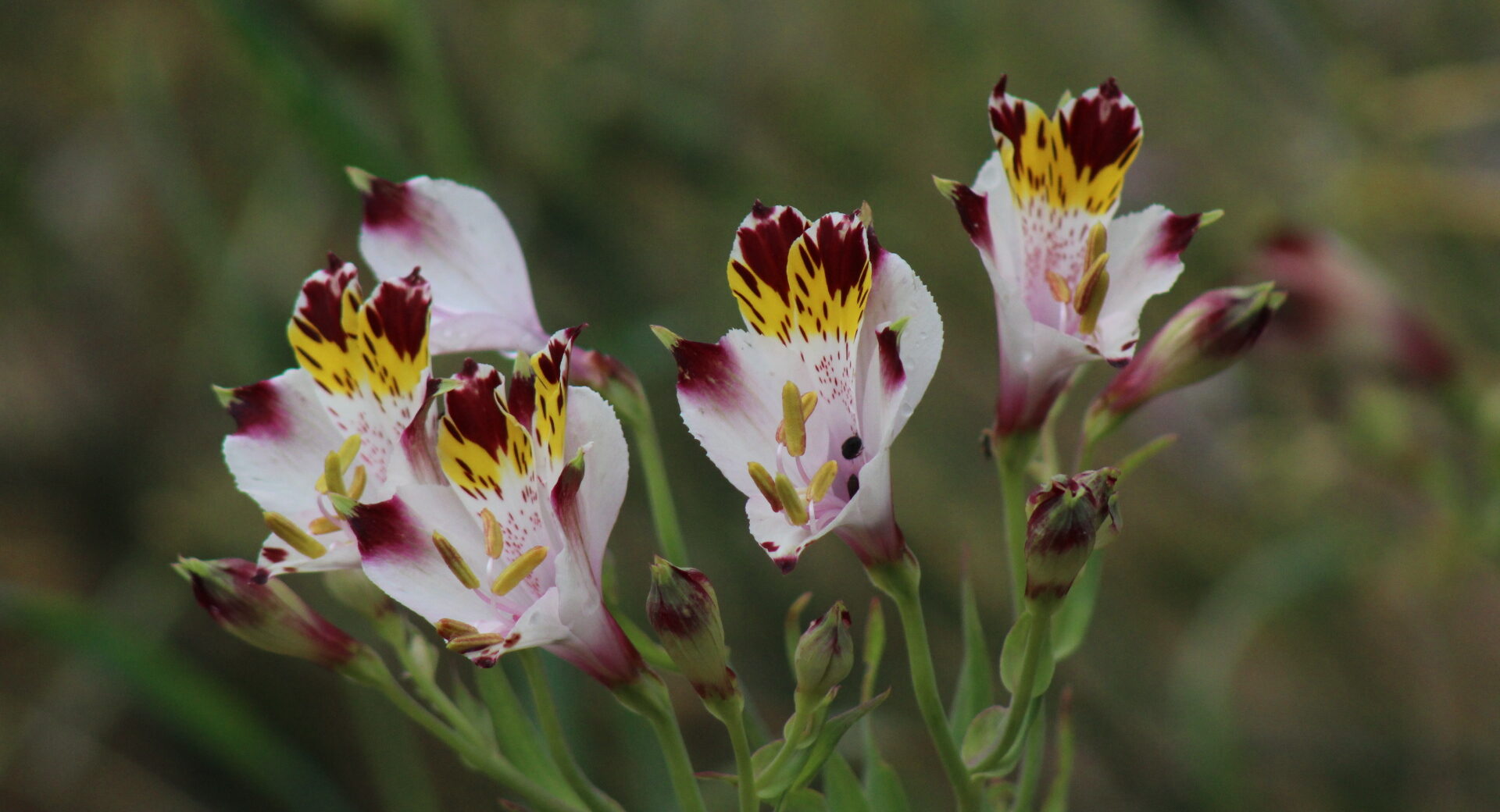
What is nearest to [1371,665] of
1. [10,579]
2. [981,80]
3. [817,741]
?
[981,80]

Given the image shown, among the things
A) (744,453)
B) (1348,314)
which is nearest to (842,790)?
(744,453)

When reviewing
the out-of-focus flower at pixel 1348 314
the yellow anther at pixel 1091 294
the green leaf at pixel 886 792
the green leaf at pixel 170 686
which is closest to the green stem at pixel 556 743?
the green leaf at pixel 886 792

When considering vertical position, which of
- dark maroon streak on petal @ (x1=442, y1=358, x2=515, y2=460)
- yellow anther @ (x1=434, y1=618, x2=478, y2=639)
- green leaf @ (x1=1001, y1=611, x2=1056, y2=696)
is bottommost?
green leaf @ (x1=1001, y1=611, x2=1056, y2=696)

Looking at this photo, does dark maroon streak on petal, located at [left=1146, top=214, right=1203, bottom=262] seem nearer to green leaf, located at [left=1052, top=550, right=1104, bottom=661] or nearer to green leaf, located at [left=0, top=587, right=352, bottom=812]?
green leaf, located at [left=1052, top=550, right=1104, bottom=661]

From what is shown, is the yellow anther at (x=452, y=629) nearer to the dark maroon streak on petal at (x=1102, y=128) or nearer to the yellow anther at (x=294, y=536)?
the yellow anther at (x=294, y=536)

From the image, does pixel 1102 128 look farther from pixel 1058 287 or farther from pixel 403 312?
pixel 403 312

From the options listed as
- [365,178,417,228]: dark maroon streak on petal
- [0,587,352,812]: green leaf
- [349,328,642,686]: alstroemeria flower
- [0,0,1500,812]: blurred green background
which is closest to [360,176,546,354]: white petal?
[365,178,417,228]: dark maroon streak on petal

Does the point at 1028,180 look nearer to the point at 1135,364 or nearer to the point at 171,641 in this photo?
the point at 1135,364
